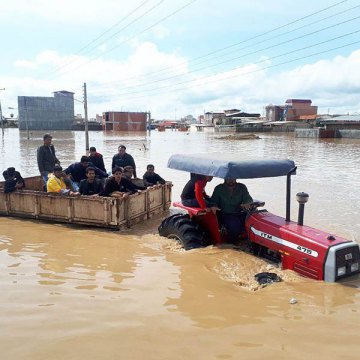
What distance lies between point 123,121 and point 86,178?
87464mm

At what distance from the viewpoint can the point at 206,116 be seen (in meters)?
129

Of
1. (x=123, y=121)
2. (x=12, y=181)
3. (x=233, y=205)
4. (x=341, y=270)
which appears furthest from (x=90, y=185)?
(x=123, y=121)

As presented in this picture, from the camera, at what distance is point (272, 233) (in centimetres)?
569

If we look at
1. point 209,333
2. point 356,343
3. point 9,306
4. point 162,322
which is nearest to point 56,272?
point 9,306

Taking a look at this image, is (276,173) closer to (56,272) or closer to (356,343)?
(356,343)

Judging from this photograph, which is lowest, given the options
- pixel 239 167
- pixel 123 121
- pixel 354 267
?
pixel 354 267

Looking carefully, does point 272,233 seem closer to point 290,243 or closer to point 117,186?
point 290,243

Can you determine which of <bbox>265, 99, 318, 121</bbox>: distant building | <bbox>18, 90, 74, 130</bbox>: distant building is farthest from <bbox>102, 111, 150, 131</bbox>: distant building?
<bbox>265, 99, 318, 121</bbox>: distant building

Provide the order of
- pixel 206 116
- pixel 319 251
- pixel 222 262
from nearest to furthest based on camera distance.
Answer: pixel 319 251 → pixel 222 262 → pixel 206 116

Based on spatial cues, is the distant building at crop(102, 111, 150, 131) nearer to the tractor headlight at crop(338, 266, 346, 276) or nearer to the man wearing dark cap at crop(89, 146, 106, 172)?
the man wearing dark cap at crop(89, 146, 106, 172)

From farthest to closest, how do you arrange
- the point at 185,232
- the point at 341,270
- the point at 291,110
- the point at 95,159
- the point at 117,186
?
1. the point at 291,110
2. the point at 95,159
3. the point at 117,186
4. the point at 185,232
5. the point at 341,270

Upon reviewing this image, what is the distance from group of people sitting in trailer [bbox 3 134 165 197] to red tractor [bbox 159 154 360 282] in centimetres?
195

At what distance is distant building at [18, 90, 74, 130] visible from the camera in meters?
88.2

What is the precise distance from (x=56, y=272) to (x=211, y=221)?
261 cm
